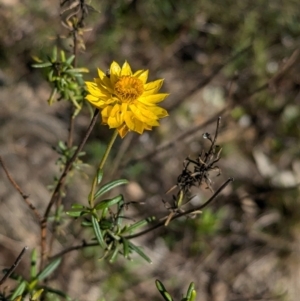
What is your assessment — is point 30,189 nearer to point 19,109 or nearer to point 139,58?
point 19,109

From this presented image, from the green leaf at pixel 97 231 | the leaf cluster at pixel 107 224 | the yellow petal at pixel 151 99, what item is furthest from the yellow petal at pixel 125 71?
the green leaf at pixel 97 231

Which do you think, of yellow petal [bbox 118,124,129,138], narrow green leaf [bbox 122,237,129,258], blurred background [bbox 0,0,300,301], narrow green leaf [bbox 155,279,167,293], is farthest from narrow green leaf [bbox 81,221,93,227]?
blurred background [bbox 0,0,300,301]

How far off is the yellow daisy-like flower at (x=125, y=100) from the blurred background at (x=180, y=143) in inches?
57.8

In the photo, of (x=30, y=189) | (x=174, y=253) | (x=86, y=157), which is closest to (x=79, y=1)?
(x=30, y=189)

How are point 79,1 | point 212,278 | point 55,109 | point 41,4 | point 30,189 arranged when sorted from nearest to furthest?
point 79,1 → point 30,189 → point 212,278 → point 55,109 → point 41,4

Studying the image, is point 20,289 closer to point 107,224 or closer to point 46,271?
point 46,271

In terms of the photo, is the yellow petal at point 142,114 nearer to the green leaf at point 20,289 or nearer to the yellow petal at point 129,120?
the yellow petal at point 129,120

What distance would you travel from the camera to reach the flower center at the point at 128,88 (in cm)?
142

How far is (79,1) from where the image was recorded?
154cm

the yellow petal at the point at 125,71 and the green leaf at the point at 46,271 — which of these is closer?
the yellow petal at the point at 125,71

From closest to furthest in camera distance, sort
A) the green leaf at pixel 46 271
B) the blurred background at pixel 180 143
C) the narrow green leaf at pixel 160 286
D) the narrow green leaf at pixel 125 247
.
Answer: the narrow green leaf at pixel 160 286, the narrow green leaf at pixel 125 247, the green leaf at pixel 46 271, the blurred background at pixel 180 143

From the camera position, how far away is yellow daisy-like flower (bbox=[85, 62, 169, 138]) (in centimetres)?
133

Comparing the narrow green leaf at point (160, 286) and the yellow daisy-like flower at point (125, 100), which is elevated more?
the yellow daisy-like flower at point (125, 100)

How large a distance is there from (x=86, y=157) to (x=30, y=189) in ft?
1.93
